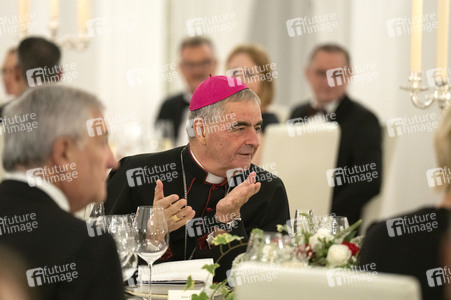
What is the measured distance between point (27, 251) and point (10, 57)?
4828mm

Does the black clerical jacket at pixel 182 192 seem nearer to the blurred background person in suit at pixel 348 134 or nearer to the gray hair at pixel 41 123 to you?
the gray hair at pixel 41 123

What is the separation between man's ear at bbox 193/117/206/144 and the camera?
3.34 meters

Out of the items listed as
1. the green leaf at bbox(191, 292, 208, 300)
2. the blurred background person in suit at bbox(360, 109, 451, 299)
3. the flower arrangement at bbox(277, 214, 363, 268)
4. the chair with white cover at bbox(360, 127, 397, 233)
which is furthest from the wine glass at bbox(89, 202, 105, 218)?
the chair with white cover at bbox(360, 127, 397, 233)

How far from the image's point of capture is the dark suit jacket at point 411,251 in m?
2.04

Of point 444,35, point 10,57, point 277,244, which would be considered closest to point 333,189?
point 444,35

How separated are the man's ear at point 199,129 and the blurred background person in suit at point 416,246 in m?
1.33

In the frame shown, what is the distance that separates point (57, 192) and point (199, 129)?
49.6 inches

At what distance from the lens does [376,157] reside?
18.2 ft

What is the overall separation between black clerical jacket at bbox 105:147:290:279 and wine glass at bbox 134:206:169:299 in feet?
1.51

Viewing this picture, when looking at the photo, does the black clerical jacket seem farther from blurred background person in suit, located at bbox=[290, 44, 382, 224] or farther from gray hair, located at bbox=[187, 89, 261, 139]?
blurred background person in suit, located at bbox=[290, 44, 382, 224]

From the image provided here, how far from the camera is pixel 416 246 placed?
2.04 meters

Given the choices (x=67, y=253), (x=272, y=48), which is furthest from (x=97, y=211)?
(x=272, y=48)

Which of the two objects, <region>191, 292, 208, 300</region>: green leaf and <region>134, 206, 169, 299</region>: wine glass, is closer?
<region>191, 292, 208, 300</region>: green leaf

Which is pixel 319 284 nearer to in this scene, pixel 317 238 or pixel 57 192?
pixel 317 238
